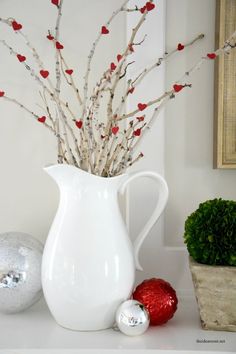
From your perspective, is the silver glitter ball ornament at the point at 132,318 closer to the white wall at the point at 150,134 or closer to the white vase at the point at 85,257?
the white vase at the point at 85,257

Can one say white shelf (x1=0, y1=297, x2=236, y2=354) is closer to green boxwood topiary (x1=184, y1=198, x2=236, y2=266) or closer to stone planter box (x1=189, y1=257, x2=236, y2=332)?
stone planter box (x1=189, y1=257, x2=236, y2=332)

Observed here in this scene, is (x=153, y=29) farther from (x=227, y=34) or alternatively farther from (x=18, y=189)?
(x=18, y=189)

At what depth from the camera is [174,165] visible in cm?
93

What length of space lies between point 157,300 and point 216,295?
0.10 metres

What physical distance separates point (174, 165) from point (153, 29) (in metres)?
0.29

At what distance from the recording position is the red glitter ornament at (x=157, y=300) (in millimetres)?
727

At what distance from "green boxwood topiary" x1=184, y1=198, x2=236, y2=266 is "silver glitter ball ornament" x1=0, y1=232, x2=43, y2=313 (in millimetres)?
277

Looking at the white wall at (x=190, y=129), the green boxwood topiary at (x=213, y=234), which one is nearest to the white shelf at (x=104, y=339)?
the green boxwood topiary at (x=213, y=234)

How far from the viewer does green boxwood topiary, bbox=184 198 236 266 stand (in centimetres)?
71

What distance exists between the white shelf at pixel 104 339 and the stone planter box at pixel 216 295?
2 centimetres

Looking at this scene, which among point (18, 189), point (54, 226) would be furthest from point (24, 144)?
point (54, 226)

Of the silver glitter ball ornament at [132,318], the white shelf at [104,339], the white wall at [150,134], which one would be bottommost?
the white shelf at [104,339]

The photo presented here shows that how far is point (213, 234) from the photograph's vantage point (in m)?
0.72

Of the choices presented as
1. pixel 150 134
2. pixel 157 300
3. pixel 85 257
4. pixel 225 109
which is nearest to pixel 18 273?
pixel 85 257
